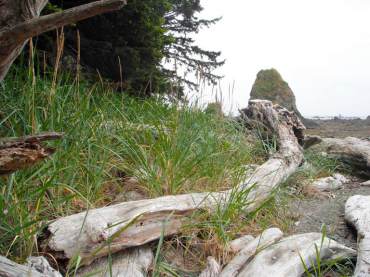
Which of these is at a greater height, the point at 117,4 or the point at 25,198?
the point at 117,4

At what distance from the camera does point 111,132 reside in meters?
2.97

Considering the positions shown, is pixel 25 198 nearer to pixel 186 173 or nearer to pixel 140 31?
pixel 186 173

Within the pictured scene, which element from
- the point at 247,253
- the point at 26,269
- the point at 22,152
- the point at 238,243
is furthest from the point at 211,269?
the point at 22,152

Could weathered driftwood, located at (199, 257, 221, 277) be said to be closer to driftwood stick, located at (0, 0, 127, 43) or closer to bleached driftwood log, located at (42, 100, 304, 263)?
bleached driftwood log, located at (42, 100, 304, 263)

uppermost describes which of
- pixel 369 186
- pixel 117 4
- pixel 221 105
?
pixel 117 4

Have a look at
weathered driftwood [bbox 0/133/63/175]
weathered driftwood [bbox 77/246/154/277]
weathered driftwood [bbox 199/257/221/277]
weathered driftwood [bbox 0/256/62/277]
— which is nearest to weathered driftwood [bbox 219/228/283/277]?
weathered driftwood [bbox 199/257/221/277]

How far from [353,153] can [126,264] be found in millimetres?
4840

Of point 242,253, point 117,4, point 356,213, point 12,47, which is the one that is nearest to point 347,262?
point 242,253

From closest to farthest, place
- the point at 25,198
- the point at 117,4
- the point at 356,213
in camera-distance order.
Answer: the point at 117,4, the point at 25,198, the point at 356,213

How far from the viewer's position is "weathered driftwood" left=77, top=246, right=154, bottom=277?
1754 millimetres

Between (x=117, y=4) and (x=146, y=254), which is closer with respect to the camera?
(x=117, y=4)

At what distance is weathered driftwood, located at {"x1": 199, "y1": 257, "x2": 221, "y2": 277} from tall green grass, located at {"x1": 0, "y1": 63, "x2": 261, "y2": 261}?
2.23ft

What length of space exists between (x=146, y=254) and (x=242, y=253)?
1.91 feet

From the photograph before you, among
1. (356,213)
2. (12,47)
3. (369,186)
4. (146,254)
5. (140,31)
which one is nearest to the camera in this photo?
(12,47)
